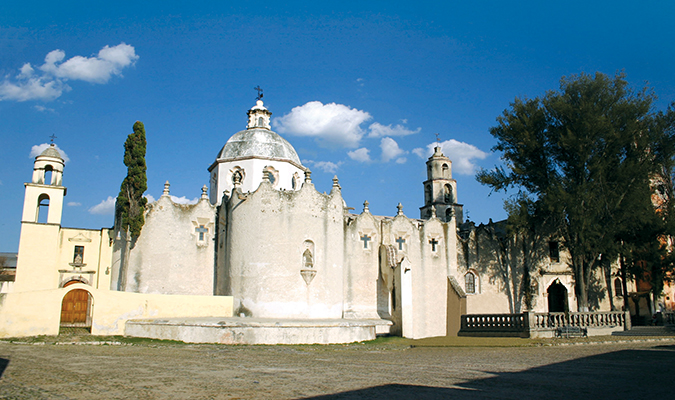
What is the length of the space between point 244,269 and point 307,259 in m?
2.80

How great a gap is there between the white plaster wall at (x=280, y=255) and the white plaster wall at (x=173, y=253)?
1254 mm

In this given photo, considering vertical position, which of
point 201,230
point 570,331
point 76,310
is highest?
point 201,230

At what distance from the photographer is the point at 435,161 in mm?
35562

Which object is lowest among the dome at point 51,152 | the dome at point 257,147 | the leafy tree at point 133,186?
the leafy tree at point 133,186

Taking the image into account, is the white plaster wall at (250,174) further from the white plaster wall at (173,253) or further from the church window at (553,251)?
the church window at (553,251)

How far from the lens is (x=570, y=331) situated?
68.3 feet

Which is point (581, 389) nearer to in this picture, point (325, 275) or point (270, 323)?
point (270, 323)

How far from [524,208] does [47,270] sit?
23.4m

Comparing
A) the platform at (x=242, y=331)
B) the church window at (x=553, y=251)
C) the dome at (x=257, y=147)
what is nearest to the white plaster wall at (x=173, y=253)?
the platform at (x=242, y=331)

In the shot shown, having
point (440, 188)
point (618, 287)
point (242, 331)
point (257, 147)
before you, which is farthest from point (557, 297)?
point (242, 331)

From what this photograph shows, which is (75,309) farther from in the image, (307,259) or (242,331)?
(307,259)

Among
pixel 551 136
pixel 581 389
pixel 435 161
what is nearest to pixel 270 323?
pixel 581 389

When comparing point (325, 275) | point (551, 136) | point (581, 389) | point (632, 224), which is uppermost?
point (551, 136)

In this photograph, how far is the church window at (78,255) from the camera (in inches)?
910
